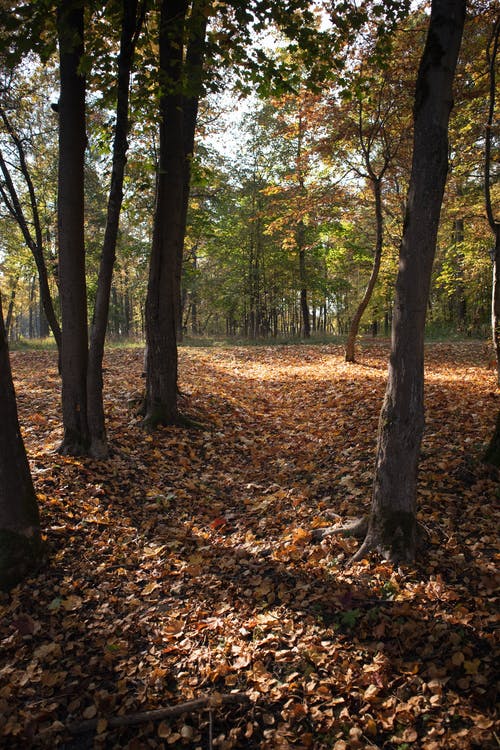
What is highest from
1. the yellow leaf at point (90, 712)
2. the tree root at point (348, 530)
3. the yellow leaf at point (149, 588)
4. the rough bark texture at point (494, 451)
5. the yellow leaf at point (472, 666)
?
the rough bark texture at point (494, 451)

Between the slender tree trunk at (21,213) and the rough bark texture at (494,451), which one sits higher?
the slender tree trunk at (21,213)

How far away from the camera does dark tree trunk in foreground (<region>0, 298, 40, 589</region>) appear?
4.16 metres

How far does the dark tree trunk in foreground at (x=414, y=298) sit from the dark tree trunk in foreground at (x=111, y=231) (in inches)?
151

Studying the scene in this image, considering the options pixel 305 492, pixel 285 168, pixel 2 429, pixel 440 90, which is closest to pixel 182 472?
pixel 305 492

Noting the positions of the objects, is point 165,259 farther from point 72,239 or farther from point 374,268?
point 374,268

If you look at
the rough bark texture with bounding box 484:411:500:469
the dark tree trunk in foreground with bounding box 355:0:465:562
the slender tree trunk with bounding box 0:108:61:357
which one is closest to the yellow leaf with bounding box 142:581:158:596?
the dark tree trunk in foreground with bounding box 355:0:465:562

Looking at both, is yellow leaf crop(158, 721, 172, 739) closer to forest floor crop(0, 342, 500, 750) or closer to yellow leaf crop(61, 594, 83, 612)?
forest floor crop(0, 342, 500, 750)

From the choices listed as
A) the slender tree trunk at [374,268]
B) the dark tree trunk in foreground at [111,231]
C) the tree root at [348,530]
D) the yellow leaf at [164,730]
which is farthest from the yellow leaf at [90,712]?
the slender tree trunk at [374,268]

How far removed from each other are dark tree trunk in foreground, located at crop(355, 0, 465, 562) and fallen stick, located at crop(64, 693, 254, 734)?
1.87 m

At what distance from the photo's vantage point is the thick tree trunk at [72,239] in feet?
19.3

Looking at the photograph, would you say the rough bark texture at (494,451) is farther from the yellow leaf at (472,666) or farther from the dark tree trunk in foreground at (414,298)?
the yellow leaf at (472,666)

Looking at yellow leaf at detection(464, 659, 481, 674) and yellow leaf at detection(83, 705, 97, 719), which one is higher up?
yellow leaf at detection(464, 659, 481, 674)

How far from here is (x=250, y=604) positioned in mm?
4055

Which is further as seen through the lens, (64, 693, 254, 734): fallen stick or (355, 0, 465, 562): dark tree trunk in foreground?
(355, 0, 465, 562): dark tree trunk in foreground
